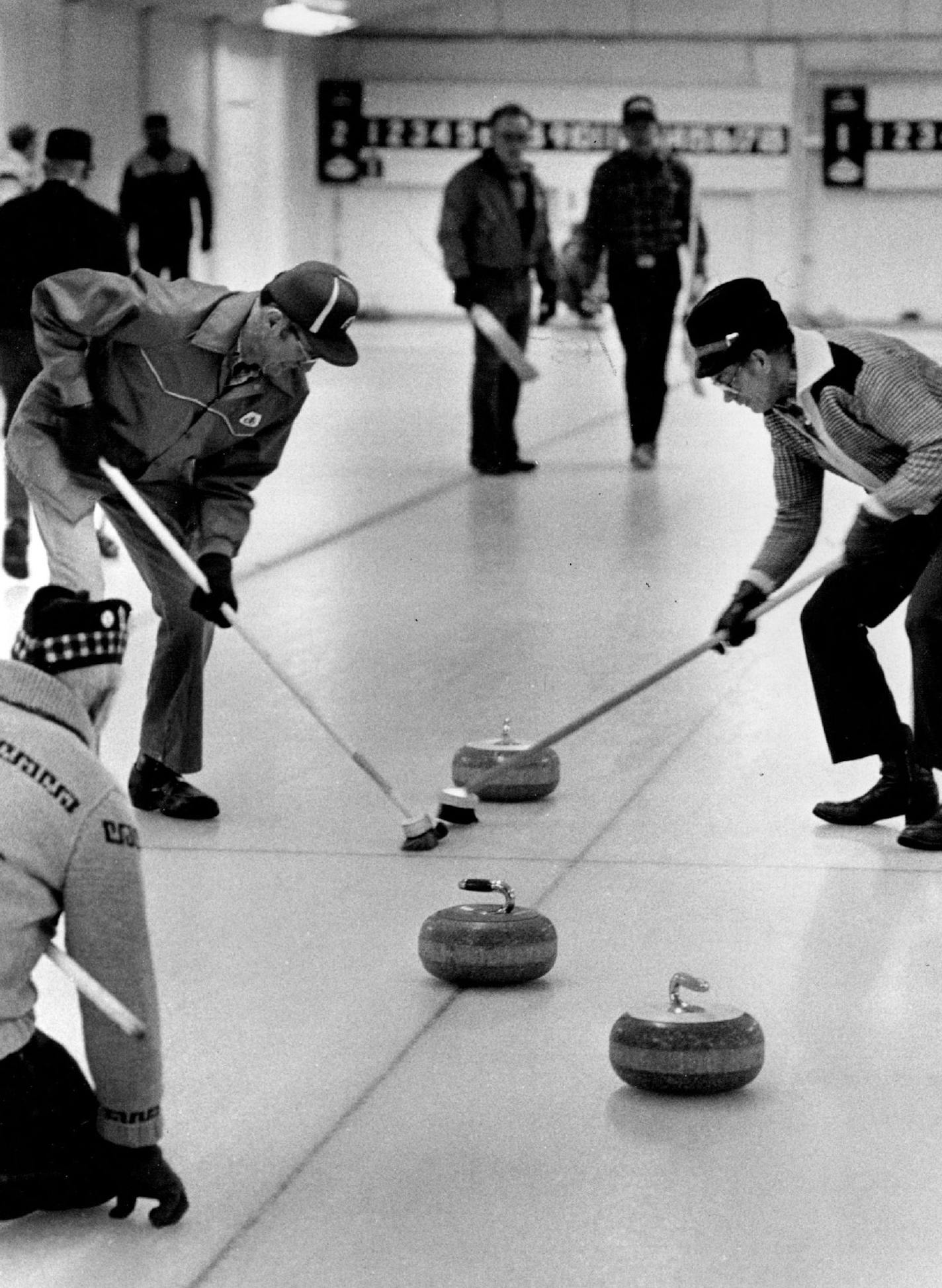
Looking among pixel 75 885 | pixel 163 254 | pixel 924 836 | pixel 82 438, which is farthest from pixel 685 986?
pixel 163 254

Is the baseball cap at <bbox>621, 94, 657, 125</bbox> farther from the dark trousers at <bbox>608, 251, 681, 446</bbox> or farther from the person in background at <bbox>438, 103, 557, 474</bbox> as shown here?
the dark trousers at <bbox>608, 251, 681, 446</bbox>

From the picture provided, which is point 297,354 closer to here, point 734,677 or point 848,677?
point 848,677

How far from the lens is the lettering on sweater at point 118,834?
11.3 feet

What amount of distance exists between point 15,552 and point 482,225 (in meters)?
4.32

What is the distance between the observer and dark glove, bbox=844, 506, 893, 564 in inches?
239

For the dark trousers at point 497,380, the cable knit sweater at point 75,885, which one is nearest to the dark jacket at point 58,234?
the dark trousers at point 497,380

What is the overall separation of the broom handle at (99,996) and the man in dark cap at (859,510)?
99.2 inches

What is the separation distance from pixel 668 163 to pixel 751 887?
875 centimetres

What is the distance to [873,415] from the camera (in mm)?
5637

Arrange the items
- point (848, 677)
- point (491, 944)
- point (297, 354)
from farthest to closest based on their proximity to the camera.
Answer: point (848, 677) → point (297, 354) → point (491, 944)

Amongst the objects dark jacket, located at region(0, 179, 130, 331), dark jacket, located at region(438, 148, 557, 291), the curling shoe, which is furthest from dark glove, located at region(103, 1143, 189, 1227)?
dark jacket, located at region(438, 148, 557, 291)

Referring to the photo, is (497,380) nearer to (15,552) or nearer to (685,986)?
(15,552)

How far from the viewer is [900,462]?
19.1ft

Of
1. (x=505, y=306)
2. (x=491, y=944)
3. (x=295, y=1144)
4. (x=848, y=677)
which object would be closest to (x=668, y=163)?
(x=505, y=306)
